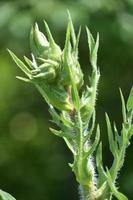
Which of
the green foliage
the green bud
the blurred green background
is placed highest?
the green bud

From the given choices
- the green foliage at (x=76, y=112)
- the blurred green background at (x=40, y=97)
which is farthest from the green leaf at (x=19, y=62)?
the blurred green background at (x=40, y=97)

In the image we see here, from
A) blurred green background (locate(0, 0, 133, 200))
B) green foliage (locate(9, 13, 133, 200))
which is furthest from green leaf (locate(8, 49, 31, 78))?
blurred green background (locate(0, 0, 133, 200))

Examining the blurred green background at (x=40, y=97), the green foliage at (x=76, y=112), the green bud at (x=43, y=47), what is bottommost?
the blurred green background at (x=40, y=97)

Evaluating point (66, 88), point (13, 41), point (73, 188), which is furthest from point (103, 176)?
point (73, 188)

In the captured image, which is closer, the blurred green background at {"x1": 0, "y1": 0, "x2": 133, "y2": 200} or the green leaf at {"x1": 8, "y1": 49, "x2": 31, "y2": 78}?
the green leaf at {"x1": 8, "y1": 49, "x2": 31, "y2": 78}

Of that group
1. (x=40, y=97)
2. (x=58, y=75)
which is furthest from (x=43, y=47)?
(x=40, y=97)

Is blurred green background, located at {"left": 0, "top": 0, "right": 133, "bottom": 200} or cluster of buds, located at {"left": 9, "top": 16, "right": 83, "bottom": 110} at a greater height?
cluster of buds, located at {"left": 9, "top": 16, "right": 83, "bottom": 110}

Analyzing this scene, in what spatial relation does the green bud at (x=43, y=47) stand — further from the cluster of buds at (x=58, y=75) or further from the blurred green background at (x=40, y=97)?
the blurred green background at (x=40, y=97)

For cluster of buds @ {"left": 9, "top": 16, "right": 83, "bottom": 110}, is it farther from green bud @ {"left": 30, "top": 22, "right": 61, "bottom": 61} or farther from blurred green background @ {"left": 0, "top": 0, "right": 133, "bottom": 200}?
blurred green background @ {"left": 0, "top": 0, "right": 133, "bottom": 200}
